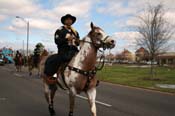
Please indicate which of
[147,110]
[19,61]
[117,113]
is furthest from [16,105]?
[19,61]

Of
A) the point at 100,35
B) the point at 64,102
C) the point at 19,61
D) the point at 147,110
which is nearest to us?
the point at 100,35

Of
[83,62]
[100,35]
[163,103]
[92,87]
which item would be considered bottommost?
[163,103]

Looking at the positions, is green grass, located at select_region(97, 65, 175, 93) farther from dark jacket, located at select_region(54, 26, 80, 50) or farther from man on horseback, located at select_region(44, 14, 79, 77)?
dark jacket, located at select_region(54, 26, 80, 50)

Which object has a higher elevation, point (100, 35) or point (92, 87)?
point (100, 35)

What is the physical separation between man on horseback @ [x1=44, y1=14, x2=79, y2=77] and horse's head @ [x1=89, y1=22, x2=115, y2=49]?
2.36 ft

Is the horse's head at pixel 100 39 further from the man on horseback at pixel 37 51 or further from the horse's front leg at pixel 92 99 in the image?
the man on horseback at pixel 37 51

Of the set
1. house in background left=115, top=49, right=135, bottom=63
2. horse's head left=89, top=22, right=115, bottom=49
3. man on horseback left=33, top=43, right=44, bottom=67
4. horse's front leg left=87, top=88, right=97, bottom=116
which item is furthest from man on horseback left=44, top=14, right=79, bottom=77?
house in background left=115, top=49, right=135, bottom=63

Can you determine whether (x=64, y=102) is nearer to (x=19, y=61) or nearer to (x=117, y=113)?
(x=117, y=113)

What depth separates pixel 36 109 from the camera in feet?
32.9

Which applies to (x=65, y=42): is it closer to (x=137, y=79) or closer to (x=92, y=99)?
(x=92, y=99)

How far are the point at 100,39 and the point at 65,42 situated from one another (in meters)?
1.23

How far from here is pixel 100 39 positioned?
6.86 metres

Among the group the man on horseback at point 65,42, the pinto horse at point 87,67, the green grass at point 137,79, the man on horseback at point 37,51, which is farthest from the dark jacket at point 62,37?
the man on horseback at point 37,51

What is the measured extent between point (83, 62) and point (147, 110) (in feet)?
13.4
